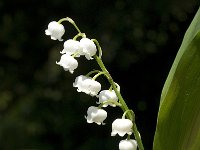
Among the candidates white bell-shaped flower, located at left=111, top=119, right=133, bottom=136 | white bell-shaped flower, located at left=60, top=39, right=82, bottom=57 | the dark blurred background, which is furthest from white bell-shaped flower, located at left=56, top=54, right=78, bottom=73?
the dark blurred background

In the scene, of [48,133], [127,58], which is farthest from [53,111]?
[127,58]

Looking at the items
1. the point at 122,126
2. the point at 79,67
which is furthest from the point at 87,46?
the point at 79,67

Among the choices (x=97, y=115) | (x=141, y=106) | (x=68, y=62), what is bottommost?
(x=141, y=106)

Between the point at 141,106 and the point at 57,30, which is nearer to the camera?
the point at 57,30

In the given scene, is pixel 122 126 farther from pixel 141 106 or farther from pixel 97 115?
pixel 141 106

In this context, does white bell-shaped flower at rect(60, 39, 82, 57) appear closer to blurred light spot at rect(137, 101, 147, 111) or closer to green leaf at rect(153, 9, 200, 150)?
green leaf at rect(153, 9, 200, 150)

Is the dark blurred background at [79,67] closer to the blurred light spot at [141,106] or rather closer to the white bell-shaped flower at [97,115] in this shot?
the blurred light spot at [141,106]

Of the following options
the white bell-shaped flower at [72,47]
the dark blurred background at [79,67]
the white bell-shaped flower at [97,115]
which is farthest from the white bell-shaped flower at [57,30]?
the dark blurred background at [79,67]
